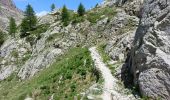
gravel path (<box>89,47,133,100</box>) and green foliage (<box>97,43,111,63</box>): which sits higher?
green foliage (<box>97,43,111,63</box>)

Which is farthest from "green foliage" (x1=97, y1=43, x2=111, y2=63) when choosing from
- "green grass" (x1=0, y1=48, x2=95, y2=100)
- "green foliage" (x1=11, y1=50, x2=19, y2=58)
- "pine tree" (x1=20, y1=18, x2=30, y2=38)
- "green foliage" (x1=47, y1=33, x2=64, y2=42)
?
"pine tree" (x1=20, y1=18, x2=30, y2=38)

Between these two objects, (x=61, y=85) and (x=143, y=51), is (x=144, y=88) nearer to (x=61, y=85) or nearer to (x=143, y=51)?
(x=143, y=51)

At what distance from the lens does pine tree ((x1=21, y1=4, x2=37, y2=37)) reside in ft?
315

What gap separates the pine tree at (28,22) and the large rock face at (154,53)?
6653cm

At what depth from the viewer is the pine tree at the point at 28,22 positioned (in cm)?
9588

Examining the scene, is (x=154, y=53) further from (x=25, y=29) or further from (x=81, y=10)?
(x=25, y=29)

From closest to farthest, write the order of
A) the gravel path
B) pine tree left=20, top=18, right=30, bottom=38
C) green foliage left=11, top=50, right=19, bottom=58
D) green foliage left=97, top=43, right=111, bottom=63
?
the gravel path → green foliage left=97, top=43, right=111, bottom=63 → green foliage left=11, top=50, right=19, bottom=58 → pine tree left=20, top=18, right=30, bottom=38

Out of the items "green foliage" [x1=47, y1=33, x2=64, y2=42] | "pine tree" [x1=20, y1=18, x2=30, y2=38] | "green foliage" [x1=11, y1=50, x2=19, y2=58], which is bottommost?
"green foliage" [x1=11, y1=50, x2=19, y2=58]

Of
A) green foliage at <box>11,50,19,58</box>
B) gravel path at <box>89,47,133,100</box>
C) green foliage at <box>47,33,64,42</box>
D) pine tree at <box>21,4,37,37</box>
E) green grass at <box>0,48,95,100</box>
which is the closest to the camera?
gravel path at <box>89,47,133,100</box>

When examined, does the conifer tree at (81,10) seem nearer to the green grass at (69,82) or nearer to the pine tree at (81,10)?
the pine tree at (81,10)

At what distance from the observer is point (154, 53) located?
29.4 metres

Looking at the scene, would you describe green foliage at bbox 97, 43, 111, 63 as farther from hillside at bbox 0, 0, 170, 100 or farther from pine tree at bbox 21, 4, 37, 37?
pine tree at bbox 21, 4, 37, 37

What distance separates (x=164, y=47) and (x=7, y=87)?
47.6 m

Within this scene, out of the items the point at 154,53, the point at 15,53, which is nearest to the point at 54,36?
the point at 15,53
